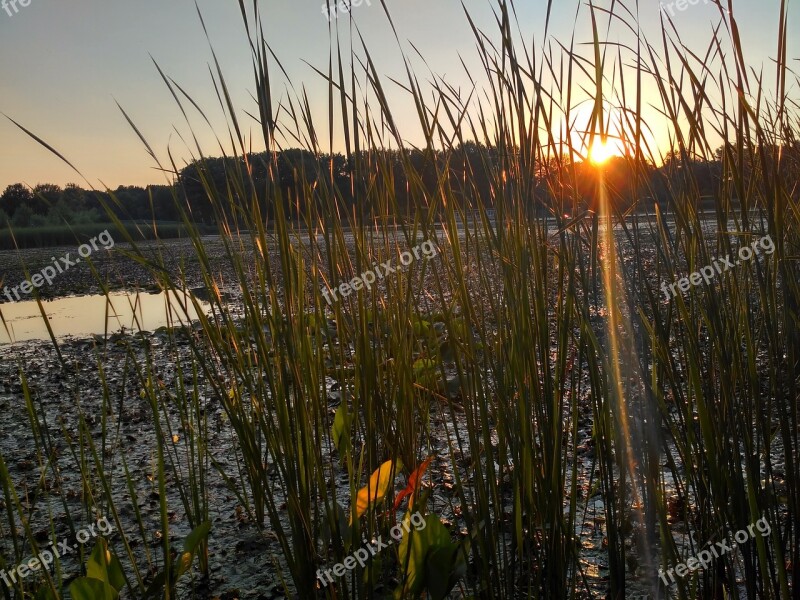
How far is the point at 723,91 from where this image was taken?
0.97 m

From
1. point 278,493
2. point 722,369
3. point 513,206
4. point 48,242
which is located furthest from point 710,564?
point 48,242

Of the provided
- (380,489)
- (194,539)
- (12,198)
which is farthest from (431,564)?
(12,198)

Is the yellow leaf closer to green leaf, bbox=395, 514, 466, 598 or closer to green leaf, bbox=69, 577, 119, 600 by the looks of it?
green leaf, bbox=395, 514, 466, 598

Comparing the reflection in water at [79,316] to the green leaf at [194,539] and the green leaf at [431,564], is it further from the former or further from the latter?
the green leaf at [431,564]

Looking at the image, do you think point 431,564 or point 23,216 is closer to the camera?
point 431,564

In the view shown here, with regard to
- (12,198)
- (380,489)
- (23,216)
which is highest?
(12,198)

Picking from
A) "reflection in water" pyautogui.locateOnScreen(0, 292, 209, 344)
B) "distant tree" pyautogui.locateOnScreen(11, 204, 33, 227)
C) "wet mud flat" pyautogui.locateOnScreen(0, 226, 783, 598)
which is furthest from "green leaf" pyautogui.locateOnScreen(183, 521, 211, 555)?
"distant tree" pyautogui.locateOnScreen(11, 204, 33, 227)

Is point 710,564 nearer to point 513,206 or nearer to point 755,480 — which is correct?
point 755,480

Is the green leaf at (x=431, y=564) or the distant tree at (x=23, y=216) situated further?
the distant tree at (x=23, y=216)

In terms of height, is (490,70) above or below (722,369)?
above

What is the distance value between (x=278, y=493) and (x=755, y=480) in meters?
1.31

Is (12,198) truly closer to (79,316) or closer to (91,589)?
(79,316)

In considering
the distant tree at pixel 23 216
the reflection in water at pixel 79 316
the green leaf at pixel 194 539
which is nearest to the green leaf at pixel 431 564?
the green leaf at pixel 194 539

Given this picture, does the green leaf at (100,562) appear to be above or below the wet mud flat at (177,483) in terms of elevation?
above
